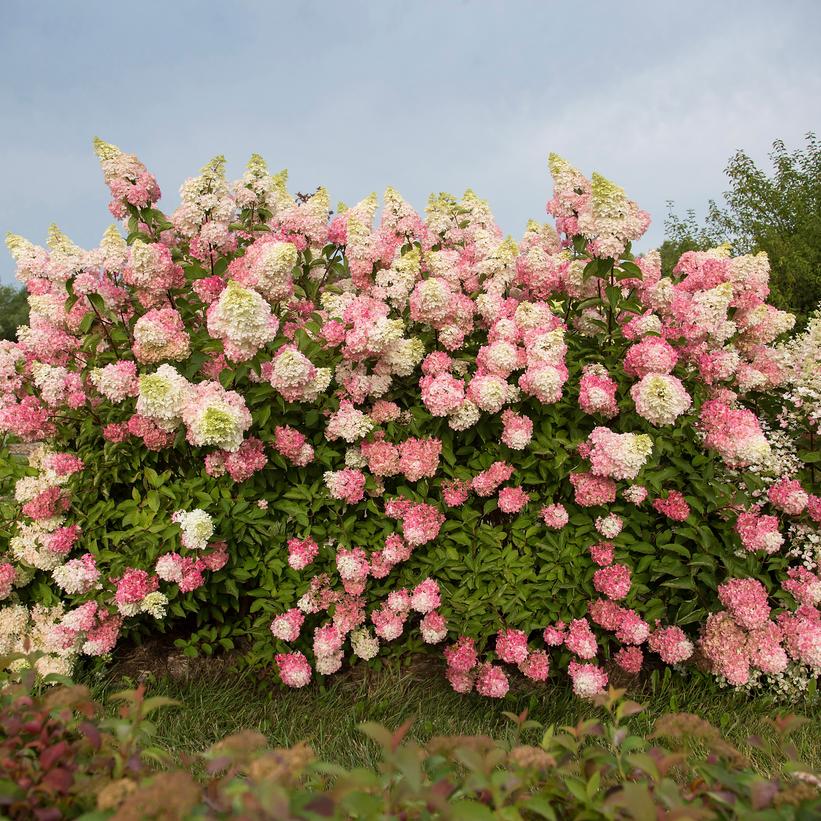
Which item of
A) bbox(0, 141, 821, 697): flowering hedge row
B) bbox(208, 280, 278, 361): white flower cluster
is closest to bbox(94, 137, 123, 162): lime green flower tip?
bbox(0, 141, 821, 697): flowering hedge row

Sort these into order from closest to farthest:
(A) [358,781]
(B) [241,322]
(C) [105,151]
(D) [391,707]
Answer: (A) [358,781] → (B) [241,322] → (D) [391,707] → (C) [105,151]

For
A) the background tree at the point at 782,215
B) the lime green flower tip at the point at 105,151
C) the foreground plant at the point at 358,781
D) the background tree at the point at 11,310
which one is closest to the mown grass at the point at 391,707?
the foreground plant at the point at 358,781

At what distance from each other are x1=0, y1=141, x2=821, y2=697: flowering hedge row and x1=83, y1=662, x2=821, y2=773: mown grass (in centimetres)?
17

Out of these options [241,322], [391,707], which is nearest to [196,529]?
[241,322]

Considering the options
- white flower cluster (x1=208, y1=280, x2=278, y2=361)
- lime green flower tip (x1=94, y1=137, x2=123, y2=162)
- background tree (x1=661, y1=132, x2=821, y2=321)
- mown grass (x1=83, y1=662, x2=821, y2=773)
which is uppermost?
background tree (x1=661, y1=132, x2=821, y2=321)

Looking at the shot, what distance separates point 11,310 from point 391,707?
50.3 m

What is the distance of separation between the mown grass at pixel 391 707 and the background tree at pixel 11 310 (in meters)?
43.8

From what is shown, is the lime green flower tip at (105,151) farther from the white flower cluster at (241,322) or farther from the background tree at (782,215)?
the background tree at (782,215)

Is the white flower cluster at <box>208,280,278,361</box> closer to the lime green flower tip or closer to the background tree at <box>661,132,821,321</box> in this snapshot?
the lime green flower tip

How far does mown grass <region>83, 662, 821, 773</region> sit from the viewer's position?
12.0 feet

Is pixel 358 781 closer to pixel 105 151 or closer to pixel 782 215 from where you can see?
pixel 105 151

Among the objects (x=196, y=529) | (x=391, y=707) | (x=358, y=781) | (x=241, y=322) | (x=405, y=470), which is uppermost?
(x=241, y=322)

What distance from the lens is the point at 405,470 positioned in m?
3.75

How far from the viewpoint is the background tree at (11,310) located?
43.8 metres
